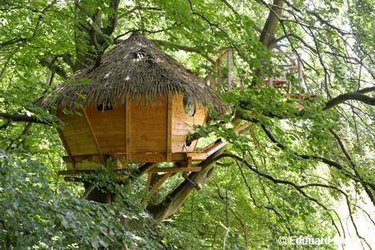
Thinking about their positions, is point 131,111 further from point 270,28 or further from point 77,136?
point 270,28

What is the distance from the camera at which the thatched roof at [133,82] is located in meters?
4.96

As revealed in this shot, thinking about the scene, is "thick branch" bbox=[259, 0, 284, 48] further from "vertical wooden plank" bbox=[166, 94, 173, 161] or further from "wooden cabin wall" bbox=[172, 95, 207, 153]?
"vertical wooden plank" bbox=[166, 94, 173, 161]

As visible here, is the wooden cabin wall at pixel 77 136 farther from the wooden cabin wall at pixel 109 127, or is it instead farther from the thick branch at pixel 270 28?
the thick branch at pixel 270 28

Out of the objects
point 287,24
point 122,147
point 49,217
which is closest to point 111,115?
point 122,147

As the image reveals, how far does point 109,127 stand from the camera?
5.12 m

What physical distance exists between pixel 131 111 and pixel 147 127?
22cm

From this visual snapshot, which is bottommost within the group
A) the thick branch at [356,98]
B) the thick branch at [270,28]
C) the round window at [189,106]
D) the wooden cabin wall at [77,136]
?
the wooden cabin wall at [77,136]

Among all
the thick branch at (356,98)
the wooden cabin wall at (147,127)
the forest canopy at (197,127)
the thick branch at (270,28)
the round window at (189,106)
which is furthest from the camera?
the thick branch at (270,28)

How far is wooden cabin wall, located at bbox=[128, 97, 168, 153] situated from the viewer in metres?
5.05

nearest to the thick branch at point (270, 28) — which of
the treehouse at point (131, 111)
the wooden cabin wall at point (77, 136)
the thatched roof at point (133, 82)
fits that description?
the thatched roof at point (133, 82)

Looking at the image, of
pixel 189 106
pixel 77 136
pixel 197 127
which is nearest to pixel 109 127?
pixel 77 136

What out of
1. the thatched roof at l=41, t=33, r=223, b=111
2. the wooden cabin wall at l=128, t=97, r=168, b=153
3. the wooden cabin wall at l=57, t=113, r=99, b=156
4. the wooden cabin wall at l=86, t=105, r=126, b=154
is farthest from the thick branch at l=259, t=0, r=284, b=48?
the wooden cabin wall at l=57, t=113, r=99, b=156

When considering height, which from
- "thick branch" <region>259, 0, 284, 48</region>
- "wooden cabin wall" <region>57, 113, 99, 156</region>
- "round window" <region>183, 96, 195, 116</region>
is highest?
"thick branch" <region>259, 0, 284, 48</region>

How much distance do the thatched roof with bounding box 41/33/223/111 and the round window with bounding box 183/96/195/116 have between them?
0.19 ft
